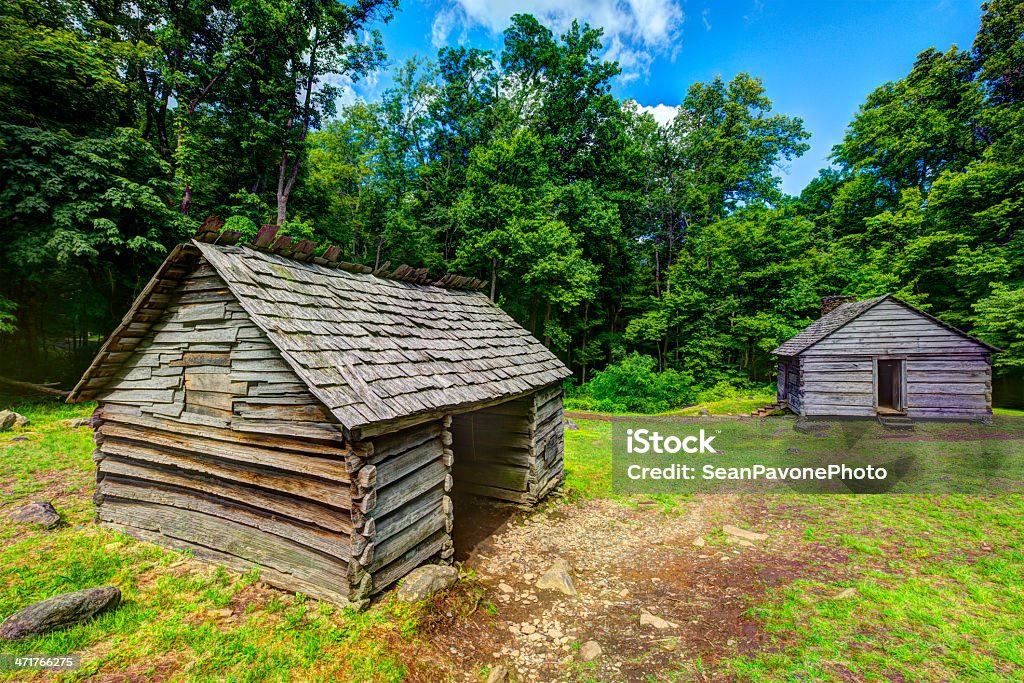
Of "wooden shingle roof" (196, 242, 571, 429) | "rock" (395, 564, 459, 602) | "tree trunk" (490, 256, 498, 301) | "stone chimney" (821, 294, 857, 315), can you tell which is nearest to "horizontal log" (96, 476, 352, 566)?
"rock" (395, 564, 459, 602)

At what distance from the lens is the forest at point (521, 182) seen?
603 inches

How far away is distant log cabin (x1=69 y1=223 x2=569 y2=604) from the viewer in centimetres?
444

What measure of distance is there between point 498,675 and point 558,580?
1978 mm

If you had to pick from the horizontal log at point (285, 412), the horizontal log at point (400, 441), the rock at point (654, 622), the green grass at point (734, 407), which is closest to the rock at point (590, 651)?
the rock at point (654, 622)

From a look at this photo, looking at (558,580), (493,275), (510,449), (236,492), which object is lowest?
(558,580)

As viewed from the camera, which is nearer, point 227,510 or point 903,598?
point 227,510

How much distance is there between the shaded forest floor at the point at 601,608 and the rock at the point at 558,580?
0.19m

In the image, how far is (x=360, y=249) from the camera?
28.6 m

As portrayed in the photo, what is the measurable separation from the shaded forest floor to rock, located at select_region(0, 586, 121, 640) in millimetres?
131

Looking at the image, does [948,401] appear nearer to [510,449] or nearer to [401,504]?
[510,449]

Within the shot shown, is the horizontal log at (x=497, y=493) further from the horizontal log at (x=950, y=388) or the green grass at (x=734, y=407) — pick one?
the horizontal log at (x=950, y=388)

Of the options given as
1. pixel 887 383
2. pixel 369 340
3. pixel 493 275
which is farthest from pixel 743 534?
pixel 887 383

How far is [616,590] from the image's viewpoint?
5.80m

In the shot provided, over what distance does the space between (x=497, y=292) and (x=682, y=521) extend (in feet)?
55.1
